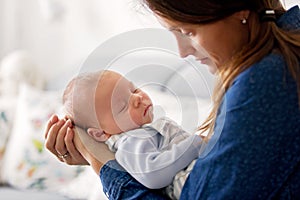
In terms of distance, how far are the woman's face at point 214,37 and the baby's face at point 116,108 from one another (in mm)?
165

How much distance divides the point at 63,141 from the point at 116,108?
0.14 m

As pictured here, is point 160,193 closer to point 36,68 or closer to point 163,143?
point 163,143

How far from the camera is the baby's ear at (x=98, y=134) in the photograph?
113cm

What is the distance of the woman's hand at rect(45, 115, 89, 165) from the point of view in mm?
1164

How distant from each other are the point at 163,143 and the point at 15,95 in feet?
6.18

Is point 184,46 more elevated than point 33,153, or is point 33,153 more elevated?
point 184,46

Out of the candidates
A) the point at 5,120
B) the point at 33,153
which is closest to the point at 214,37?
the point at 33,153

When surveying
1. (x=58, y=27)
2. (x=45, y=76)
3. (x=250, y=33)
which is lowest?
(x=45, y=76)

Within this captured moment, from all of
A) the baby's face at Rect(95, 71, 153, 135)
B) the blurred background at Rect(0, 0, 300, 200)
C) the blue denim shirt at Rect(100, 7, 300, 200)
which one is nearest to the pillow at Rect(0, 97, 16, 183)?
the blurred background at Rect(0, 0, 300, 200)

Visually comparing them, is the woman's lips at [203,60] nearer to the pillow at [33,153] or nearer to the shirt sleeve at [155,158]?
the shirt sleeve at [155,158]

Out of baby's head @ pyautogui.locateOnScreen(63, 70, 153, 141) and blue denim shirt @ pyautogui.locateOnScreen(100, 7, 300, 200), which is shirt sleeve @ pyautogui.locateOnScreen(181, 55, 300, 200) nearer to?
blue denim shirt @ pyautogui.locateOnScreen(100, 7, 300, 200)

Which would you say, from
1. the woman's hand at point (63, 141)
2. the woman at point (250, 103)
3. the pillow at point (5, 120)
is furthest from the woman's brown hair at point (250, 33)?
the pillow at point (5, 120)

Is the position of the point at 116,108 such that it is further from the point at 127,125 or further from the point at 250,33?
the point at 250,33

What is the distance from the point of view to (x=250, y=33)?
38.7 inches
